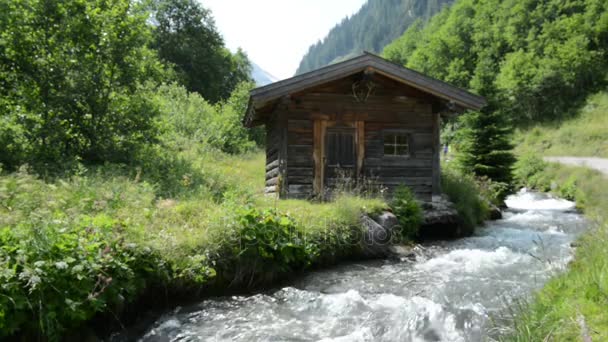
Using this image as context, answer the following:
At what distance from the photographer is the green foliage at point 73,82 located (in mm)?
8898

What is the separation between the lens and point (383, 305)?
4.60 metres

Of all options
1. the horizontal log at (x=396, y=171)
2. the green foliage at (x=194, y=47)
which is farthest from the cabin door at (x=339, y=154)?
the green foliage at (x=194, y=47)

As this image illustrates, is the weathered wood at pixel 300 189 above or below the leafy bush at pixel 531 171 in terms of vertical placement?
below

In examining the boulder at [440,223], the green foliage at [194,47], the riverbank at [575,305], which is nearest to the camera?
the riverbank at [575,305]

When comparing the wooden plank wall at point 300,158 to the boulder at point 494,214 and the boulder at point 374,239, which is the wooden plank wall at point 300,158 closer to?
the boulder at point 374,239

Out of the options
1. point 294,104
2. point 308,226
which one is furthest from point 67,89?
point 308,226

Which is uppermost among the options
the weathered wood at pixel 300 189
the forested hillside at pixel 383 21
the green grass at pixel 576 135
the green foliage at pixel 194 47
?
the forested hillside at pixel 383 21

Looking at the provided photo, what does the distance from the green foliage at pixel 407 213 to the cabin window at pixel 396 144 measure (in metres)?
1.71

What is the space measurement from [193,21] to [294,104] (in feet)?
108

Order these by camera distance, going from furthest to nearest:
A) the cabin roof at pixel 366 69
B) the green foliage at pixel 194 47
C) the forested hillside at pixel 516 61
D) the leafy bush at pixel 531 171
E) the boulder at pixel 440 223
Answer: the green foliage at pixel 194 47, the leafy bush at pixel 531 171, the forested hillside at pixel 516 61, the boulder at pixel 440 223, the cabin roof at pixel 366 69

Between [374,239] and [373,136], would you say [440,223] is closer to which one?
[373,136]

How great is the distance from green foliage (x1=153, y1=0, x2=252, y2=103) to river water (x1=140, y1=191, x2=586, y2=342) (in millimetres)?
31528

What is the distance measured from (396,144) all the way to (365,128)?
104 cm

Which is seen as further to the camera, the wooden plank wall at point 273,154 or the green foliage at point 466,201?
the wooden plank wall at point 273,154
